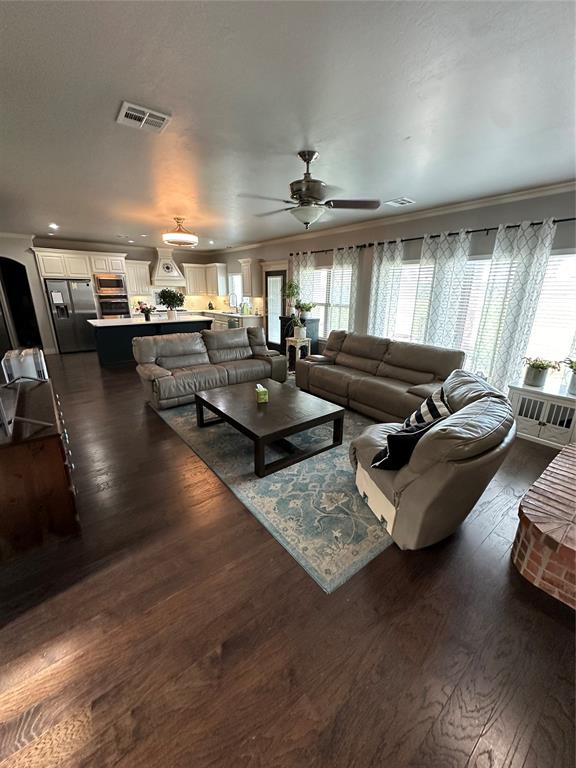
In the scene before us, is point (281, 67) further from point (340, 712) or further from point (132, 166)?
point (340, 712)

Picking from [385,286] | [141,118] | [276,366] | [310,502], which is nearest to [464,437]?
[310,502]

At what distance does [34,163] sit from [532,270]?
5.21 metres

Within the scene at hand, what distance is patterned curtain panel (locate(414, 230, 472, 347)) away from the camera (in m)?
4.14

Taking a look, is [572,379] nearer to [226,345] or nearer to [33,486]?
[226,345]

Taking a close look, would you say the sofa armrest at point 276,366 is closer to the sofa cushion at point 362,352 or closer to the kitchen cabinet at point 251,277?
the sofa cushion at point 362,352

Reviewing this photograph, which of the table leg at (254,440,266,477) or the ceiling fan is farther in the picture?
the ceiling fan

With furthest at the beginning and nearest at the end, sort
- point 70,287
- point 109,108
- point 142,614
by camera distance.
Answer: point 70,287 → point 109,108 → point 142,614

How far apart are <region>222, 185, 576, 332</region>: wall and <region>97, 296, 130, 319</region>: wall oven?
443cm

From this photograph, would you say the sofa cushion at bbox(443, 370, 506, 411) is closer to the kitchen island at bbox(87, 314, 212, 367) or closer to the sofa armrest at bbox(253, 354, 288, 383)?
the sofa armrest at bbox(253, 354, 288, 383)

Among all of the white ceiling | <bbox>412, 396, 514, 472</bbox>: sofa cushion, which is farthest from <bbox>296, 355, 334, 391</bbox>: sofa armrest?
<bbox>412, 396, 514, 472</bbox>: sofa cushion

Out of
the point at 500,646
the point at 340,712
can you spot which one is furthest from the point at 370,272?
the point at 340,712

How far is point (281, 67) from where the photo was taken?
5.22 feet

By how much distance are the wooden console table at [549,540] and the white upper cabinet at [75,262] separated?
9197 millimetres

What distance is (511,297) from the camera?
3699 millimetres
